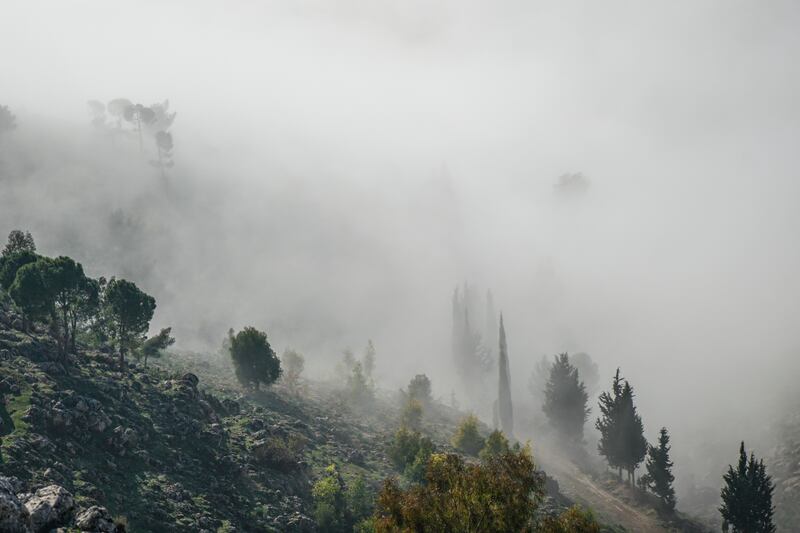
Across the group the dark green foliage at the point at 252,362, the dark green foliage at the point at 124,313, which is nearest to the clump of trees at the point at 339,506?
the dark green foliage at the point at 124,313

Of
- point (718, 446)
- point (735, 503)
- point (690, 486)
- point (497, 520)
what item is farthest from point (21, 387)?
point (718, 446)

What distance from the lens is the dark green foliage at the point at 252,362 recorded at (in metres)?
104

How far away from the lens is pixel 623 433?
107 m

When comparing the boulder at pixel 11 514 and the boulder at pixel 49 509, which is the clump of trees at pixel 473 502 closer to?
the boulder at pixel 49 509

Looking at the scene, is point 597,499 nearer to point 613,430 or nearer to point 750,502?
point 613,430

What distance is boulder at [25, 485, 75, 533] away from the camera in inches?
1062

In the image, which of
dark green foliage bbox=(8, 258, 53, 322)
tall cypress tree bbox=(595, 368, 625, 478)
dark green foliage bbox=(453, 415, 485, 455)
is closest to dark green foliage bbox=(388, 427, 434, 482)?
dark green foliage bbox=(453, 415, 485, 455)

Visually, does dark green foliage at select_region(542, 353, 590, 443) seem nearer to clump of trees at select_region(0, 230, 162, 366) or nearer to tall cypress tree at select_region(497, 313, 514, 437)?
tall cypress tree at select_region(497, 313, 514, 437)

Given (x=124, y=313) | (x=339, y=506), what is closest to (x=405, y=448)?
(x=339, y=506)

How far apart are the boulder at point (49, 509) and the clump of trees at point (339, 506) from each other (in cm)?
3687

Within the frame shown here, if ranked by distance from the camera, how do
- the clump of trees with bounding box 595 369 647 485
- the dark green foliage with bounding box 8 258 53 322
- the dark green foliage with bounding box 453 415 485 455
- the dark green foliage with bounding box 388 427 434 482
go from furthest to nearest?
the dark green foliage with bounding box 453 415 485 455 → the clump of trees with bounding box 595 369 647 485 → the dark green foliage with bounding box 388 427 434 482 → the dark green foliage with bounding box 8 258 53 322

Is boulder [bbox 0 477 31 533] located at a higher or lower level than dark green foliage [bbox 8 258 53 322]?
lower

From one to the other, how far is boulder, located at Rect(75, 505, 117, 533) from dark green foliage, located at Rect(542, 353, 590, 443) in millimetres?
127277

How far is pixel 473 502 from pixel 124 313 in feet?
217
